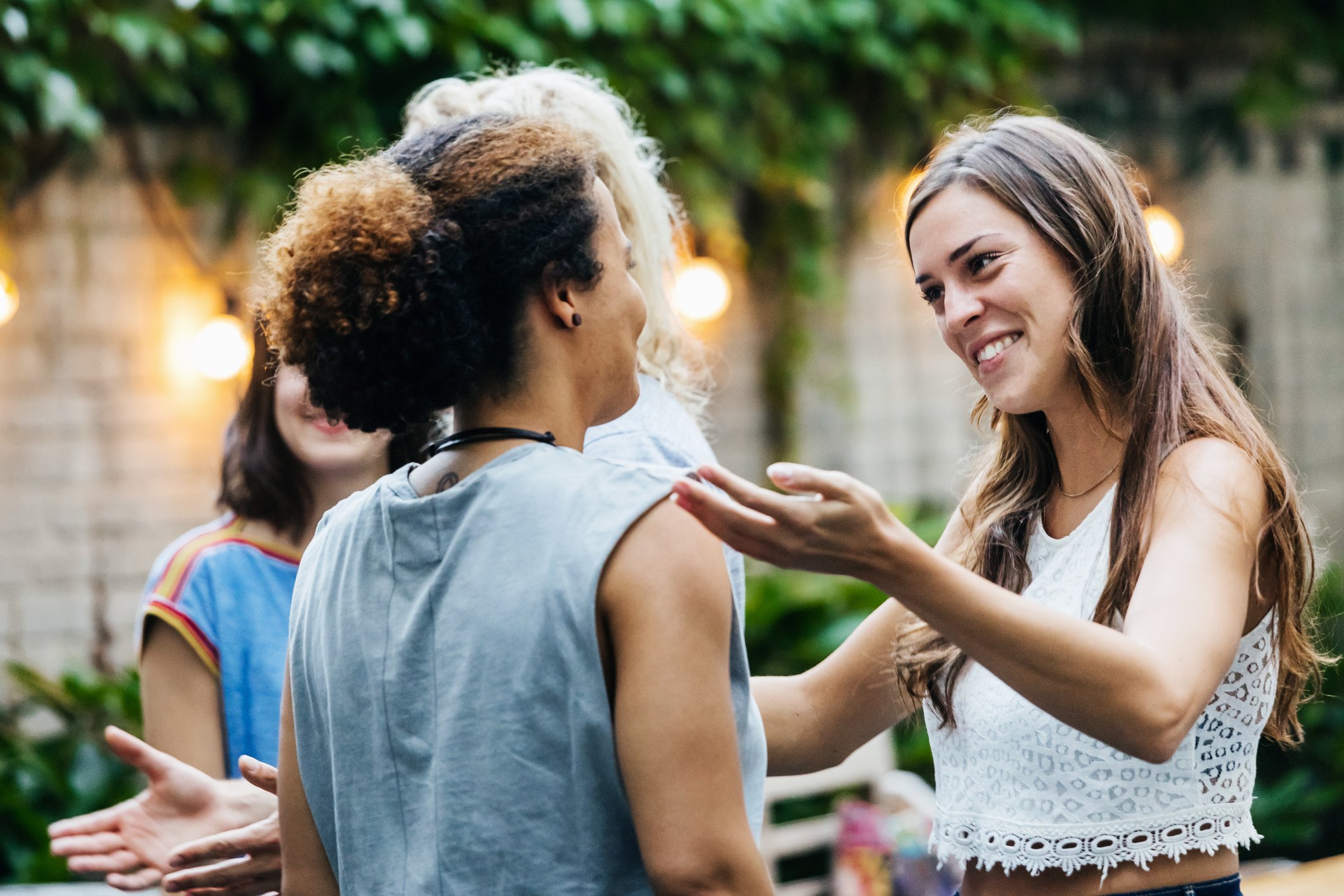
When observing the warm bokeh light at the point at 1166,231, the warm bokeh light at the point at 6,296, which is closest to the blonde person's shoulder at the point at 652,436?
the warm bokeh light at the point at 6,296

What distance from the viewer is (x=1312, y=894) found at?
3387mm

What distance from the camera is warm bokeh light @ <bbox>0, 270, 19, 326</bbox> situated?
455 cm

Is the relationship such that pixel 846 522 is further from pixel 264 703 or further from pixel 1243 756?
pixel 264 703

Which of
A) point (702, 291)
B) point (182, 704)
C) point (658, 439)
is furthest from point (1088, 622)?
point (702, 291)

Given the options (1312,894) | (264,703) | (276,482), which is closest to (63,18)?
(276,482)

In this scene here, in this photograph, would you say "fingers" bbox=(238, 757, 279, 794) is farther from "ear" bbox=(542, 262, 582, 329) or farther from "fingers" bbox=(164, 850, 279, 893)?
"ear" bbox=(542, 262, 582, 329)

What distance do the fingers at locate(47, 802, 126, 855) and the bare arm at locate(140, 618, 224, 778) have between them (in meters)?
0.31

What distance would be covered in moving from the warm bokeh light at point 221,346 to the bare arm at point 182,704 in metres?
2.99

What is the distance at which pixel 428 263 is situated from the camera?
1.17 meters

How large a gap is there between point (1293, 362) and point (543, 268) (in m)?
6.57

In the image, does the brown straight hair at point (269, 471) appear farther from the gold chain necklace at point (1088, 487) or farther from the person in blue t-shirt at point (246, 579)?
the gold chain necklace at point (1088, 487)

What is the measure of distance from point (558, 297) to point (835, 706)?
0.88m

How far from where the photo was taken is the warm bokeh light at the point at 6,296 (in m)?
4.55

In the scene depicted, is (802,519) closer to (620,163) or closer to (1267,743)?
(620,163)
